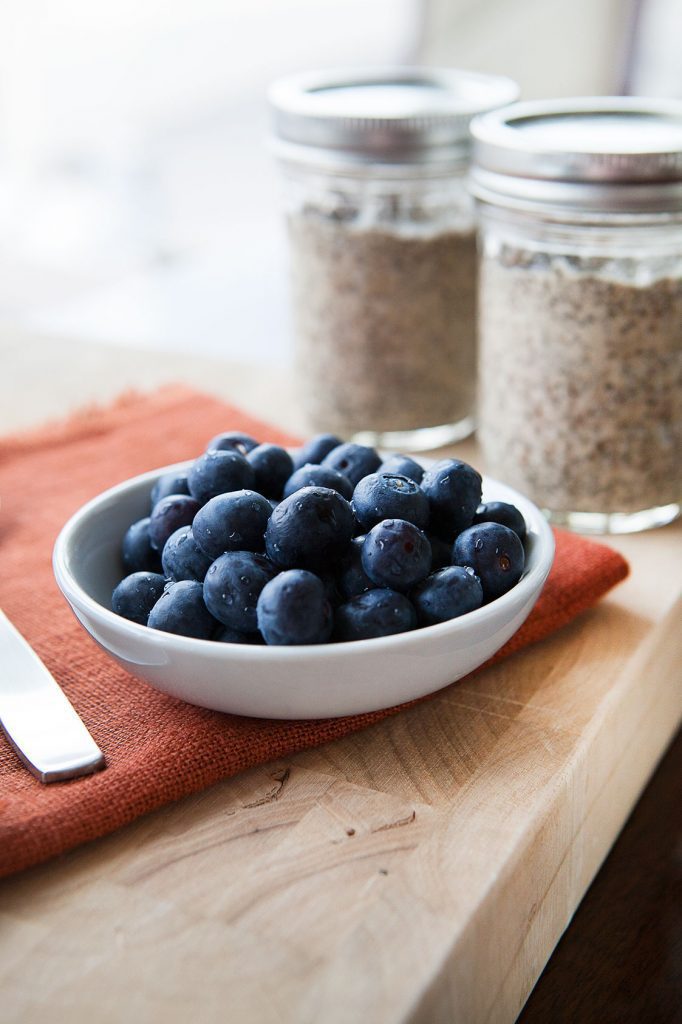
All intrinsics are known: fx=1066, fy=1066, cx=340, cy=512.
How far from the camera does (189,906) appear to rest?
51 centimetres

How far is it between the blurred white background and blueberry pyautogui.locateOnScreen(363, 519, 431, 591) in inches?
29.5

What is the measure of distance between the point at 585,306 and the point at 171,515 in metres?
0.36

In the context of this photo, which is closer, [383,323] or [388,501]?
[388,501]

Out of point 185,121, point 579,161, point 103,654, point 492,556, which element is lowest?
point 185,121

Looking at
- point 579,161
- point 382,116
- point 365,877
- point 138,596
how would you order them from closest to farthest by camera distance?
point 365,877, point 138,596, point 579,161, point 382,116

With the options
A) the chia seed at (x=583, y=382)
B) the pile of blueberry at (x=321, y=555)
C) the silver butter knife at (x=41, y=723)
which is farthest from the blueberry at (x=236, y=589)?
the chia seed at (x=583, y=382)

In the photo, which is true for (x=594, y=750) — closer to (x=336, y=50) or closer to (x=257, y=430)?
(x=257, y=430)

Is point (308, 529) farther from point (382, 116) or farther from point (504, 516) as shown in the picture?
point (382, 116)

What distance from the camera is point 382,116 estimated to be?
894mm

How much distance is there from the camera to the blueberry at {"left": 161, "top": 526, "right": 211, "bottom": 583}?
0.60m

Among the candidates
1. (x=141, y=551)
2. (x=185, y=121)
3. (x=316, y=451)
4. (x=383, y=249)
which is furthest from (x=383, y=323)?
(x=185, y=121)

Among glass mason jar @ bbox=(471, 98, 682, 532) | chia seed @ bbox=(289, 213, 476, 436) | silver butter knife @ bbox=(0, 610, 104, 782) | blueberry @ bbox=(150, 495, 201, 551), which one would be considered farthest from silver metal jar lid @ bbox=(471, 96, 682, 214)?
silver butter knife @ bbox=(0, 610, 104, 782)

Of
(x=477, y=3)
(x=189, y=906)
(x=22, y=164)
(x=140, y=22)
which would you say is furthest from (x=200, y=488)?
(x=140, y=22)

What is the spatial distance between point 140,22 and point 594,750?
4.67m
